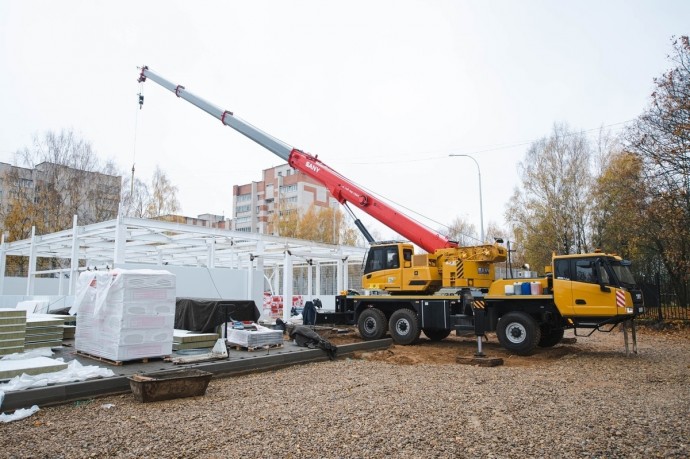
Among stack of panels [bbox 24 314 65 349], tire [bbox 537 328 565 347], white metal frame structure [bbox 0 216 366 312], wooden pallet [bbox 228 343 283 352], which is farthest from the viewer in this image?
white metal frame structure [bbox 0 216 366 312]

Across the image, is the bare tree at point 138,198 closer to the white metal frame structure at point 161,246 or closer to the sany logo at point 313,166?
the white metal frame structure at point 161,246

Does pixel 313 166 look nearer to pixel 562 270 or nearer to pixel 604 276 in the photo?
pixel 562 270

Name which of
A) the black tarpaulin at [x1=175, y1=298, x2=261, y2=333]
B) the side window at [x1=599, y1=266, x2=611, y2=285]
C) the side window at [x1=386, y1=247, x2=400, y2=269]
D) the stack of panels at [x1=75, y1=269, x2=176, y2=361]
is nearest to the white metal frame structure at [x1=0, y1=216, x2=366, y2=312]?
the black tarpaulin at [x1=175, y1=298, x2=261, y2=333]

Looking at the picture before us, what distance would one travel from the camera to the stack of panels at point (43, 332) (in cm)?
1041

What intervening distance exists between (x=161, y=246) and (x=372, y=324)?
13.4 m

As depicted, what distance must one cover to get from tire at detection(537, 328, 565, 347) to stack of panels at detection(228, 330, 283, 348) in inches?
306

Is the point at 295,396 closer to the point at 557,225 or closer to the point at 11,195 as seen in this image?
the point at 557,225

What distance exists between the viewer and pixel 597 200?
2828 cm

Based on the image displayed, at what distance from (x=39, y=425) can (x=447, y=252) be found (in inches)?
436

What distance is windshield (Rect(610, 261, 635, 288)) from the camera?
12.0 metres

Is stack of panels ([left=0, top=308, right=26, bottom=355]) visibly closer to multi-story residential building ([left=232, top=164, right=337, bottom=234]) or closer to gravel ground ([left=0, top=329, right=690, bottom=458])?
gravel ground ([left=0, top=329, right=690, bottom=458])

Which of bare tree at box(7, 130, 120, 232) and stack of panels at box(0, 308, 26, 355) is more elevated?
bare tree at box(7, 130, 120, 232)

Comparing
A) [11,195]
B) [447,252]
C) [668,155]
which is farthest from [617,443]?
[11,195]

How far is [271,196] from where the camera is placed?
7538cm
